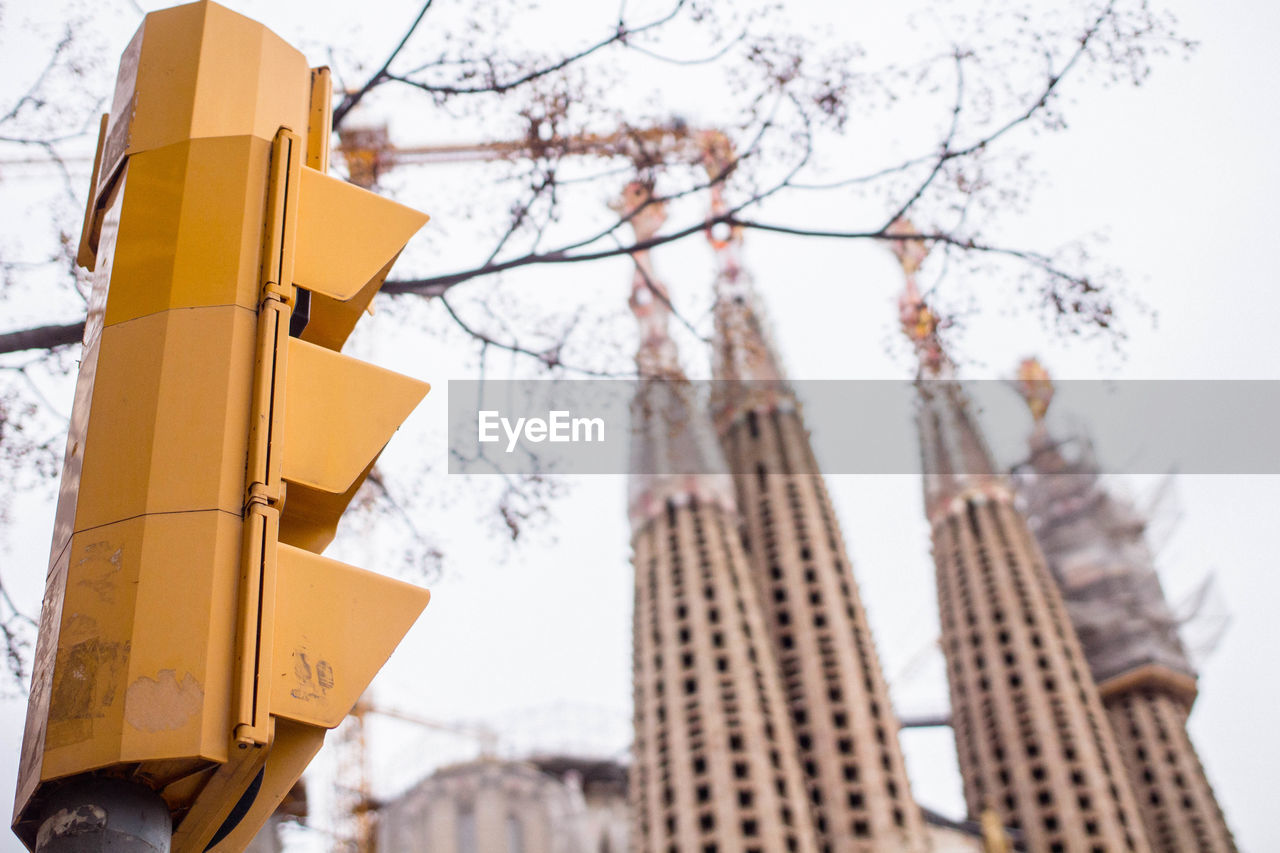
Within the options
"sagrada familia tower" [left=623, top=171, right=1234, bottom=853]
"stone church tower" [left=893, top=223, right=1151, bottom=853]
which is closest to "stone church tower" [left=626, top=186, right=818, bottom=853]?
"sagrada familia tower" [left=623, top=171, right=1234, bottom=853]

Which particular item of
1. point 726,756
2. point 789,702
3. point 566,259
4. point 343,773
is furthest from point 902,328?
point 343,773

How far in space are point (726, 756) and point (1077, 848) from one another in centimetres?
2277

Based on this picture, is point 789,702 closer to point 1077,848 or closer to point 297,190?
point 1077,848

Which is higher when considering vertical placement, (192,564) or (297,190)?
(297,190)

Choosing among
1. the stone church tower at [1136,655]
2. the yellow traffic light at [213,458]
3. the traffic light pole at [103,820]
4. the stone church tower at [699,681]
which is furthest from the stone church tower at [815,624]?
the traffic light pole at [103,820]

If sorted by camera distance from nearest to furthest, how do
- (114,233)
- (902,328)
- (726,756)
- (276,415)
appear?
(276,415) → (114,233) → (902,328) → (726,756)

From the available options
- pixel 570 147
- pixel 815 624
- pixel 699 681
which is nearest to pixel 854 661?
pixel 815 624

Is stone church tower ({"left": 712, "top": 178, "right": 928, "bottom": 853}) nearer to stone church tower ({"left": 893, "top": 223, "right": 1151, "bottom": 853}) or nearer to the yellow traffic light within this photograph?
stone church tower ({"left": 893, "top": 223, "right": 1151, "bottom": 853})

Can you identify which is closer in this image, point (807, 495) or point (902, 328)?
point (902, 328)

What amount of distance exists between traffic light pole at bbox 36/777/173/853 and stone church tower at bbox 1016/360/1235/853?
94852mm

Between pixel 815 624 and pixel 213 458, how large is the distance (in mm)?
79611

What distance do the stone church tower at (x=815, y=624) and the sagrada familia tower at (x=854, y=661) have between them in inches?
5.3

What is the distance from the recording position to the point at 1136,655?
9262cm

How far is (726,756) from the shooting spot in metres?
69.2
